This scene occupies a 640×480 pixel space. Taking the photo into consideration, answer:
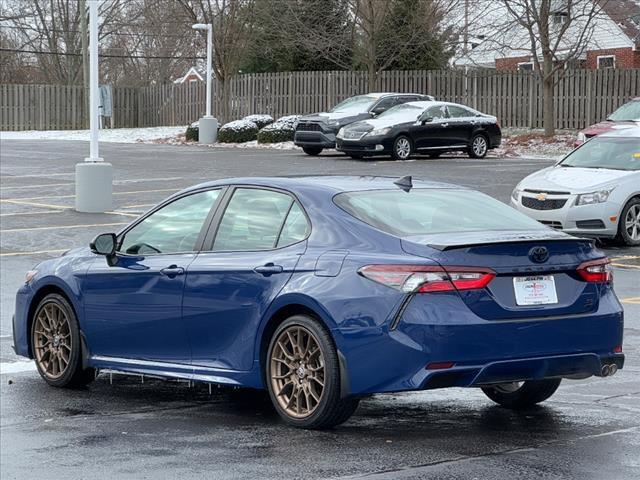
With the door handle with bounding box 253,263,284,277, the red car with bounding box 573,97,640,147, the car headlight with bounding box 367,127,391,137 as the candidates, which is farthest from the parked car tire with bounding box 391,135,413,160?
the door handle with bounding box 253,263,284,277

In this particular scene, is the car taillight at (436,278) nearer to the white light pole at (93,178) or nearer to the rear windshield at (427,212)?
the rear windshield at (427,212)

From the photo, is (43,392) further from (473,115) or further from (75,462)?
(473,115)

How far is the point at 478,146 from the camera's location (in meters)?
34.9

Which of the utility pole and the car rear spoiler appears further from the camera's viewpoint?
the utility pole

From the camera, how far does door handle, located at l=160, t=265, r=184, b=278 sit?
823 cm

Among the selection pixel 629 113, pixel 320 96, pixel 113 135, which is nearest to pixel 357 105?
pixel 629 113

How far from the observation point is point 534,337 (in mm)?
7137

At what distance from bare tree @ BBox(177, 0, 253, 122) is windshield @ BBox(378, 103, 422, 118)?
14.6 m

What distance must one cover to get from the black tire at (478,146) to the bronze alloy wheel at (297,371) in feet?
90.5

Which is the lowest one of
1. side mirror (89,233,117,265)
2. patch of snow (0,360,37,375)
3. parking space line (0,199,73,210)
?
patch of snow (0,360,37,375)

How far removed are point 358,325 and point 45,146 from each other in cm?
3515

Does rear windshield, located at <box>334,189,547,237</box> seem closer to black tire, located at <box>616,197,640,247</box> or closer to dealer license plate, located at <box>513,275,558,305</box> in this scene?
dealer license plate, located at <box>513,275,558,305</box>

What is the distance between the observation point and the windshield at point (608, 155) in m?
19.0

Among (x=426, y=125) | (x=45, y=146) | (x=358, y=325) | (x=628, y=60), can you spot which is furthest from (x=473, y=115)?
(x=358, y=325)
